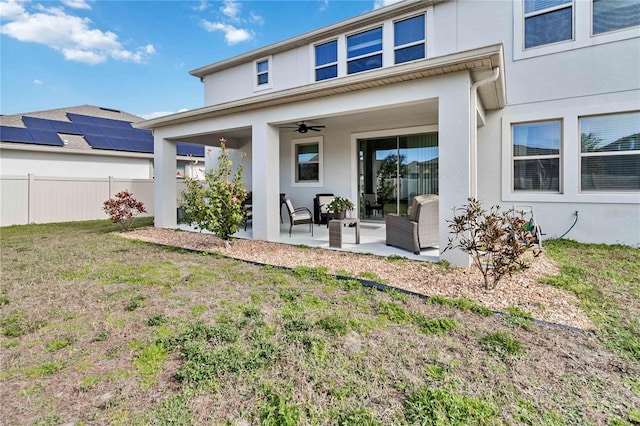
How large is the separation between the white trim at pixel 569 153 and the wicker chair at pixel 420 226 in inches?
119

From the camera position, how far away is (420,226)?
18.9 ft

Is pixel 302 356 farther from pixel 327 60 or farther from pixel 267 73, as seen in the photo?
pixel 267 73

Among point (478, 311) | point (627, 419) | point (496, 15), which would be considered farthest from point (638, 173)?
point (627, 419)

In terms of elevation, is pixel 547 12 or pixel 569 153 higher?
pixel 547 12

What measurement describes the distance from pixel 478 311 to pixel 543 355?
0.82m

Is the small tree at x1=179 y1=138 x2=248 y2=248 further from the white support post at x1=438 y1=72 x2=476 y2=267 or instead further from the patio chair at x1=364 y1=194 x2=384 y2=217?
the patio chair at x1=364 y1=194 x2=384 y2=217

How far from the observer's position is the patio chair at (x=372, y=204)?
9.73 m

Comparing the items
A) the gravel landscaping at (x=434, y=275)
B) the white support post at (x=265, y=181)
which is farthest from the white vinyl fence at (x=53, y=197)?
the white support post at (x=265, y=181)

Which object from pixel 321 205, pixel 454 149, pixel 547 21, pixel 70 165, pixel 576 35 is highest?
pixel 547 21

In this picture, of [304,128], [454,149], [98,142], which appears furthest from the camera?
[98,142]

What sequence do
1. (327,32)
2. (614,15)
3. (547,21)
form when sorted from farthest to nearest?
1. (327,32)
2. (547,21)
3. (614,15)

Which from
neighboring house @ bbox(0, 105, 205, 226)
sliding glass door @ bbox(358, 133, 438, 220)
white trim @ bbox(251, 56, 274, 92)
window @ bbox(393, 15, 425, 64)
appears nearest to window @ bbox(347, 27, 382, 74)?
window @ bbox(393, 15, 425, 64)

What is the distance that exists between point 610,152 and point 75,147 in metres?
18.4

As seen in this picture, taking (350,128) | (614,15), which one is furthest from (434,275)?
(614,15)
